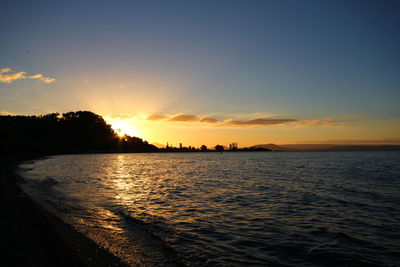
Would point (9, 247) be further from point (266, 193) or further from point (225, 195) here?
point (266, 193)

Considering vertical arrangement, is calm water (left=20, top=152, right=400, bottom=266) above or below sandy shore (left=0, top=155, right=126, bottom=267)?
below

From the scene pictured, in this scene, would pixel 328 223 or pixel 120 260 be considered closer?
pixel 120 260

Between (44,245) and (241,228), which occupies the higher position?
(44,245)

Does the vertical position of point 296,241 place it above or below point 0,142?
below

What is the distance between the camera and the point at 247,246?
12.4 metres

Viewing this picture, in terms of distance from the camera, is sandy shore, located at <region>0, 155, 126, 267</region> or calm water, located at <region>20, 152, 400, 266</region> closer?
sandy shore, located at <region>0, 155, 126, 267</region>

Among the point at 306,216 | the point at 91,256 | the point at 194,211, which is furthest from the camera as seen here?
the point at 194,211

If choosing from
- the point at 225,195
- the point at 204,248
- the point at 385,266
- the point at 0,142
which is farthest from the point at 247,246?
the point at 0,142

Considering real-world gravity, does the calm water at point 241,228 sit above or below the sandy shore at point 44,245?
below

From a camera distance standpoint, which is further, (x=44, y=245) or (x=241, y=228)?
(x=241, y=228)

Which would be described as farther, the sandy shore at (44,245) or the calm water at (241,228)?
the calm water at (241,228)

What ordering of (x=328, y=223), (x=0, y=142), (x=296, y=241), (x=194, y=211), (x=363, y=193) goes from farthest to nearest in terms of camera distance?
(x=0, y=142) < (x=363, y=193) < (x=194, y=211) < (x=328, y=223) < (x=296, y=241)

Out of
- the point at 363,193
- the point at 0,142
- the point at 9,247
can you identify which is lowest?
the point at 363,193

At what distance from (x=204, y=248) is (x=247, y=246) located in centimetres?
225
